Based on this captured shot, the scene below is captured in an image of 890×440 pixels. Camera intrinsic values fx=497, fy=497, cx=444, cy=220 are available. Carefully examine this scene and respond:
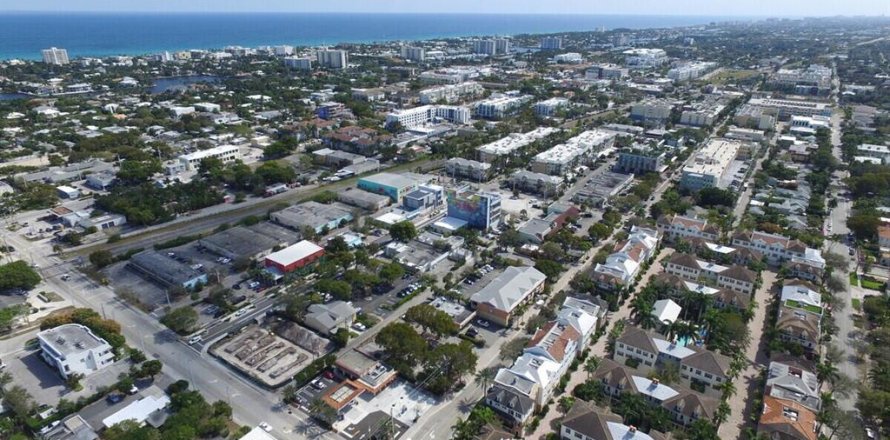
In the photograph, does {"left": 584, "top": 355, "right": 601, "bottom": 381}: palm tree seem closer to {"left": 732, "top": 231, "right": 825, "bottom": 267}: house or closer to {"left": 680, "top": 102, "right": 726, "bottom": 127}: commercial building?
{"left": 732, "top": 231, "right": 825, "bottom": 267}: house

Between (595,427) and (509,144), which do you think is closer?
(595,427)

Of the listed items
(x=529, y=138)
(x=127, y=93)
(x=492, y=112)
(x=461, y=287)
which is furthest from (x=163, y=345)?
(x=127, y=93)

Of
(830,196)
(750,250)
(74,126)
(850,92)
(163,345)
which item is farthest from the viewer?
(850,92)

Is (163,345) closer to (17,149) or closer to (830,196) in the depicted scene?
(17,149)

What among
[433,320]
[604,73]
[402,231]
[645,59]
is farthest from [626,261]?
[645,59]

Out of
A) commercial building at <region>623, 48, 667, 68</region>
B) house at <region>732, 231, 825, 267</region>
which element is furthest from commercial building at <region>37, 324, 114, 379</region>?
commercial building at <region>623, 48, 667, 68</region>

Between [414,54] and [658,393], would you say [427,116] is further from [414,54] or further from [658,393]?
[414,54]
